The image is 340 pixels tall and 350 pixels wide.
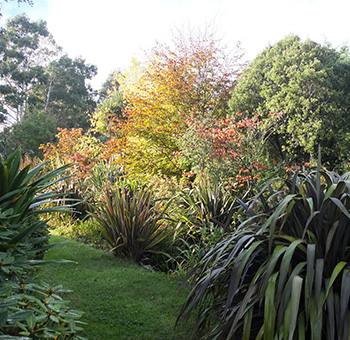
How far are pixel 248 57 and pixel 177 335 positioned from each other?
10.5 metres

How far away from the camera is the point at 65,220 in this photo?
7332 mm

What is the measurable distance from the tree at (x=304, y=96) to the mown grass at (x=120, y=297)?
5612 millimetres

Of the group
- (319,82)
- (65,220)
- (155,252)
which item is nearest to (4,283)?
(155,252)

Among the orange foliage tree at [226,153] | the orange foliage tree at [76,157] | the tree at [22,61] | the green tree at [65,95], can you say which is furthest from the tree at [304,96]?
the green tree at [65,95]

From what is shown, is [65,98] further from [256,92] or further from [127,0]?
[127,0]

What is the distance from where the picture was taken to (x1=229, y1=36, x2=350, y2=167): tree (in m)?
8.42

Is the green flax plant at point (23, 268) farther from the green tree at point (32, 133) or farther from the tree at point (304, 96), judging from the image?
the green tree at point (32, 133)

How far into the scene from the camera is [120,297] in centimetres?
328

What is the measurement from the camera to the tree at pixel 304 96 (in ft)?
27.6

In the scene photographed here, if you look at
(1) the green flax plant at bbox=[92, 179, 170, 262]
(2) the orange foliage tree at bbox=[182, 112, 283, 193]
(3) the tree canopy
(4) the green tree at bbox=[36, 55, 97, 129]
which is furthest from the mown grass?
(4) the green tree at bbox=[36, 55, 97, 129]

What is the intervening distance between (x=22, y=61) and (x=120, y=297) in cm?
3044

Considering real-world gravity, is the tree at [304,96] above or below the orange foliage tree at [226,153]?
above

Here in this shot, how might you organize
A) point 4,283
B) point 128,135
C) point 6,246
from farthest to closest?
point 128,135 < point 6,246 < point 4,283

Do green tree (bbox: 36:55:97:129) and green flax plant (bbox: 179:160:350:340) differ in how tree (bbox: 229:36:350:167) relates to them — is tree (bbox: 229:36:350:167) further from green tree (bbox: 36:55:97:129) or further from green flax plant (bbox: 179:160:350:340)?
green tree (bbox: 36:55:97:129)
